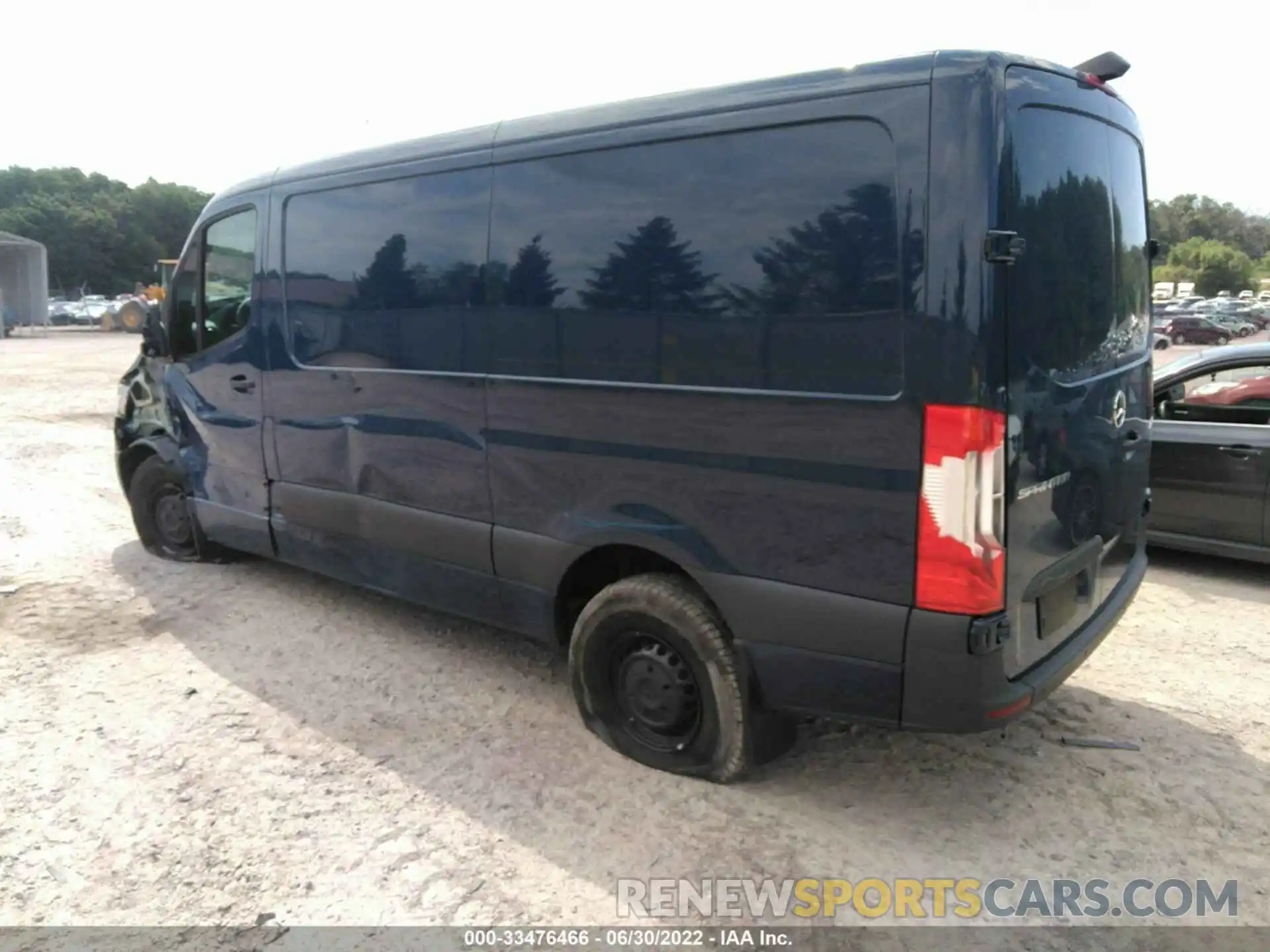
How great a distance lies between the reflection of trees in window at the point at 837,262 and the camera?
2.71m

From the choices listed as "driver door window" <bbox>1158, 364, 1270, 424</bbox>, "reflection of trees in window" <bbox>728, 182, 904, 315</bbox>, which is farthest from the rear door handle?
"reflection of trees in window" <bbox>728, 182, 904, 315</bbox>

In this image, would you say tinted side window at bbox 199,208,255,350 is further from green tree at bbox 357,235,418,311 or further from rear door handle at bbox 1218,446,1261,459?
rear door handle at bbox 1218,446,1261,459

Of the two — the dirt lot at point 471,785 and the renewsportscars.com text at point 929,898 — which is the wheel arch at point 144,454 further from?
the renewsportscars.com text at point 929,898

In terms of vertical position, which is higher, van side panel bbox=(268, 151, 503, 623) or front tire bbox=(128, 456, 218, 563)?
van side panel bbox=(268, 151, 503, 623)

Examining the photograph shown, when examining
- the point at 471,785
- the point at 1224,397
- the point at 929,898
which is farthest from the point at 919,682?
the point at 1224,397

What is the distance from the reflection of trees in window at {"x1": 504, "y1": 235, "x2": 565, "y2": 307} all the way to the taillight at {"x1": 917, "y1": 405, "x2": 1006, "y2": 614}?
156 cm

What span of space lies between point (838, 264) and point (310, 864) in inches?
97.4

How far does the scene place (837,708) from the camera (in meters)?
3.04

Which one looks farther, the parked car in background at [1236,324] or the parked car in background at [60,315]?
the parked car in background at [60,315]

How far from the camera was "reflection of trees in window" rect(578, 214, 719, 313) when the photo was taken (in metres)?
3.13

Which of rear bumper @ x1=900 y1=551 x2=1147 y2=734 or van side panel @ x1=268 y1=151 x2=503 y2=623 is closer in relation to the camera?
rear bumper @ x1=900 y1=551 x2=1147 y2=734

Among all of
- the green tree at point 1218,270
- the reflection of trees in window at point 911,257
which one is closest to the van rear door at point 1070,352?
the reflection of trees in window at point 911,257

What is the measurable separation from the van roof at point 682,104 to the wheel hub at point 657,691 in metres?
1.89

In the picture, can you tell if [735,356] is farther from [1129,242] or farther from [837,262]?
[1129,242]
